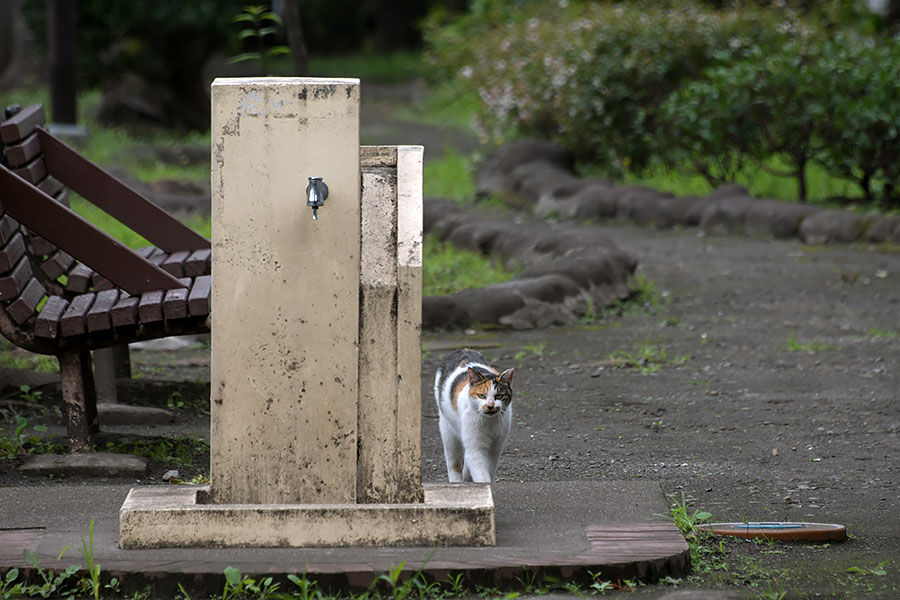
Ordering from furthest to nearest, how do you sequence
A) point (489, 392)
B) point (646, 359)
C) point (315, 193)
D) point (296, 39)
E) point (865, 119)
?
1. point (865, 119)
2. point (296, 39)
3. point (646, 359)
4. point (489, 392)
5. point (315, 193)

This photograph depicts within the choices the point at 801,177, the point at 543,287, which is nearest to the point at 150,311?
the point at 543,287

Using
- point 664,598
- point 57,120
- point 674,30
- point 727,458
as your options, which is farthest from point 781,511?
point 57,120

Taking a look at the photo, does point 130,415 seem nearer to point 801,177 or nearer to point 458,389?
point 458,389

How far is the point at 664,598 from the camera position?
10.2 feet

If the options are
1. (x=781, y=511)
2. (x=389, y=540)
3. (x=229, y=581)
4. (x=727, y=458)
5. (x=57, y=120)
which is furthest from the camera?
(x=57, y=120)

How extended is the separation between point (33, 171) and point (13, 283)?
1003 millimetres

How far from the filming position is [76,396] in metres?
4.36

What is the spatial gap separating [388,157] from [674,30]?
9318mm

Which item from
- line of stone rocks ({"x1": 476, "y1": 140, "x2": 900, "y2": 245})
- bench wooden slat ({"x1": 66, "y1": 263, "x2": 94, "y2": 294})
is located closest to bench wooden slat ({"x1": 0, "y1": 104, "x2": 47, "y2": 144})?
bench wooden slat ({"x1": 66, "y1": 263, "x2": 94, "y2": 294})

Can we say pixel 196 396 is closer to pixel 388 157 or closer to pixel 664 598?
pixel 388 157

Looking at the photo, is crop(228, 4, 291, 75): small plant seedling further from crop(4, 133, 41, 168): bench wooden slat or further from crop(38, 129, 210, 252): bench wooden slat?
crop(4, 133, 41, 168): bench wooden slat

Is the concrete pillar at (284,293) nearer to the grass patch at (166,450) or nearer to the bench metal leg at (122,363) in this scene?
the grass patch at (166,450)

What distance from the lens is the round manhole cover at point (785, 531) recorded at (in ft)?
11.8

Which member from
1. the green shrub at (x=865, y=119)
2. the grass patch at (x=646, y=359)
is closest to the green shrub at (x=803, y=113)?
the green shrub at (x=865, y=119)
